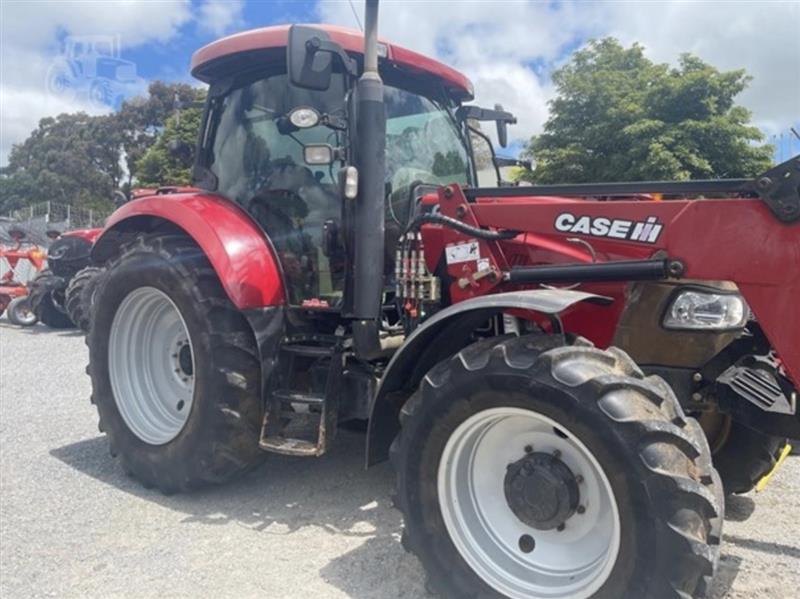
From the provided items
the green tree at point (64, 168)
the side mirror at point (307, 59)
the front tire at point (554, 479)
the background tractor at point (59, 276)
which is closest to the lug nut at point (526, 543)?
the front tire at point (554, 479)

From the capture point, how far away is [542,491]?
2.74 metres

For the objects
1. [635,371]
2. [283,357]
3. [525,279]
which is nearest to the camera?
[635,371]

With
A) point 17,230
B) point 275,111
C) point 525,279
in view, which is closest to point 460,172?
point 275,111

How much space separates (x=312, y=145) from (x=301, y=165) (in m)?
0.27

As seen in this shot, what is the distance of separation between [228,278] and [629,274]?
1.99m

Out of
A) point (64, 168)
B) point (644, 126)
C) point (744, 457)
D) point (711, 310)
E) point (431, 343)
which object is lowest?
point (744, 457)

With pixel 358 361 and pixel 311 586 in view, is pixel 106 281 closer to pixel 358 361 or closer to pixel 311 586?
pixel 358 361

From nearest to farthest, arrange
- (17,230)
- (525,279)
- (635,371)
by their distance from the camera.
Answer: (635,371) → (525,279) → (17,230)

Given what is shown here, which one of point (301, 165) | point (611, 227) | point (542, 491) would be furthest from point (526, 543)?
point (301, 165)

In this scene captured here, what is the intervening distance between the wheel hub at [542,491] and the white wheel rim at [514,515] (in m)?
0.04

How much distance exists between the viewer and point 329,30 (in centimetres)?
388

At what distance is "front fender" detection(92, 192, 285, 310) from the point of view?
3.85m

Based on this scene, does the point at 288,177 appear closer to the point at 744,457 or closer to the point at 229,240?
the point at 229,240

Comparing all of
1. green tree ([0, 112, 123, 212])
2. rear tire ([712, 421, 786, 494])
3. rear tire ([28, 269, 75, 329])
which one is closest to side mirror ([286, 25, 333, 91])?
rear tire ([712, 421, 786, 494])
